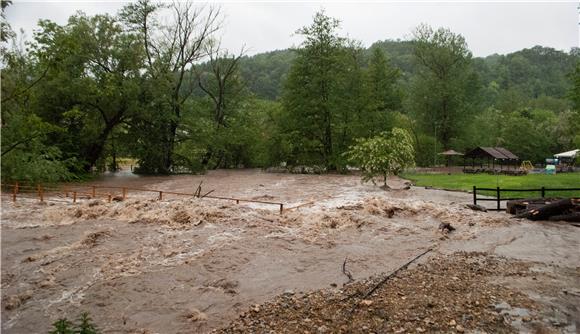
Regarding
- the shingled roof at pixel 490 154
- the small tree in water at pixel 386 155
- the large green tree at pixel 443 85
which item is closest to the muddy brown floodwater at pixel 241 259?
the small tree in water at pixel 386 155

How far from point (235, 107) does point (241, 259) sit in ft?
128

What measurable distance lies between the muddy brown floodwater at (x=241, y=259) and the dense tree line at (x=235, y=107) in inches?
472

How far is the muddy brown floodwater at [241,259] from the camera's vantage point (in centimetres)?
791

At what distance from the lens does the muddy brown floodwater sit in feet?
25.9

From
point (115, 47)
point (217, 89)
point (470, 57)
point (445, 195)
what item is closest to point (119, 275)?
point (445, 195)

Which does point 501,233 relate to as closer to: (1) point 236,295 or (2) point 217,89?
(1) point 236,295

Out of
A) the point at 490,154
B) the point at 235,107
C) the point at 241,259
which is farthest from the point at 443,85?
the point at 241,259

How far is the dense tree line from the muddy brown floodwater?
1199 centimetres

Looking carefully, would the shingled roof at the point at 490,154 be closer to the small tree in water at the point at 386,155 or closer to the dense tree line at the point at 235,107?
the dense tree line at the point at 235,107

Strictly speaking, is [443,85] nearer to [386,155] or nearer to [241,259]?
[386,155]

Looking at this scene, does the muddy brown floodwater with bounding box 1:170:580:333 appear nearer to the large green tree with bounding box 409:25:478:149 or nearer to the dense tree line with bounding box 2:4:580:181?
the dense tree line with bounding box 2:4:580:181

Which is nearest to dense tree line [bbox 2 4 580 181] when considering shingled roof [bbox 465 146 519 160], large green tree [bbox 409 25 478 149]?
large green tree [bbox 409 25 478 149]

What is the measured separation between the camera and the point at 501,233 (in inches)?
580

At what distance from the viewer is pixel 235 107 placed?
160 ft
